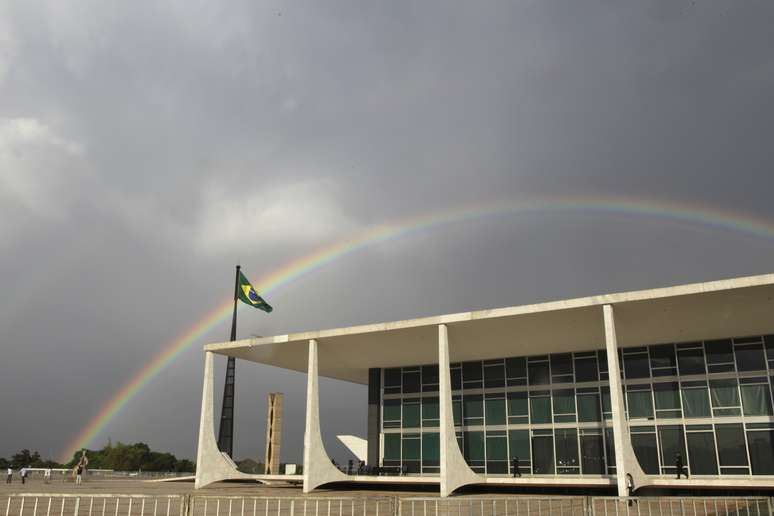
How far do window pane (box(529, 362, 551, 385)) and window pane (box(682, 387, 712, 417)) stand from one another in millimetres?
6191

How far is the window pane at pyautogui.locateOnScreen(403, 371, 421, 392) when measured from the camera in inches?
Answer: 1414

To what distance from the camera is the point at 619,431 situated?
2350 centimetres

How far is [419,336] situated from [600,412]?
29.5 feet

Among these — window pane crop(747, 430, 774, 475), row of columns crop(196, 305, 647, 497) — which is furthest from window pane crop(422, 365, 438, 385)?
window pane crop(747, 430, 774, 475)

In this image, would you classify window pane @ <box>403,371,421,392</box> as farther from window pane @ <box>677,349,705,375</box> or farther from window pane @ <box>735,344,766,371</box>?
window pane @ <box>735,344,766,371</box>

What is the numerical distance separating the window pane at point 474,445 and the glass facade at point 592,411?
5 cm

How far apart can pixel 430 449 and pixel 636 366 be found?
11.3 m

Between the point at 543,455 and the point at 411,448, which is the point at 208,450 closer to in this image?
the point at 411,448

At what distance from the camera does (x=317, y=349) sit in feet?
108

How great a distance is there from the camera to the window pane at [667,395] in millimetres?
28759

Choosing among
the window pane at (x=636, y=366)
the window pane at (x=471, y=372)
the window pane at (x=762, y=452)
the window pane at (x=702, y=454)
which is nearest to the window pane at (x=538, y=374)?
the window pane at (x=471, y=372)

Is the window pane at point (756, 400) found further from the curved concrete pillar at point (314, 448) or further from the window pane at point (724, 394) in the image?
the curved concrete pillar at point (314, 448)

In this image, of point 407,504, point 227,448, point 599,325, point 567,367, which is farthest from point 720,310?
point 227,448

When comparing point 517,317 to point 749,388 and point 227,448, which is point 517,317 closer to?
point 749,388
